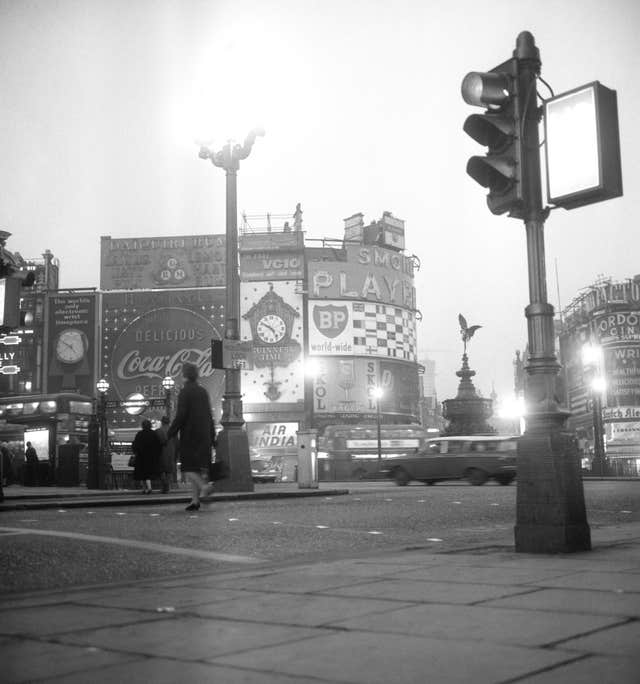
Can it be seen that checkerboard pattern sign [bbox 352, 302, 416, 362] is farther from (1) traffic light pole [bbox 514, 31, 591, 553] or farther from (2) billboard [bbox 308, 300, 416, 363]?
(1) traffic light pole [bbox 514, 31, 591, 553]

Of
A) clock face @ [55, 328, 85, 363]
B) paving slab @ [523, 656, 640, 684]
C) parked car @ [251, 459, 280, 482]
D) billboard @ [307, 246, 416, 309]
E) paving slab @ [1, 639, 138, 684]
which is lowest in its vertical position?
parked car @ [251, 459, 280, 482]

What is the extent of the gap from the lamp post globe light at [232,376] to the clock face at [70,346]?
57.1 m

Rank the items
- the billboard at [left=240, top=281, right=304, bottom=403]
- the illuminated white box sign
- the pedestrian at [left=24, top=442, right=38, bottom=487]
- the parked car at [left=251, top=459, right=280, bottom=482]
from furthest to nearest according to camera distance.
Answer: the billboard at [left=240, top=281, right=304, bottom=403], the parked car at [left=251, top=459, right=280, bottom=482], the pedestrian at [left=24, top=442, right=38, bottom=487], the illuminated white box sign

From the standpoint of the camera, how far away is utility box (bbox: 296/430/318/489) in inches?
795

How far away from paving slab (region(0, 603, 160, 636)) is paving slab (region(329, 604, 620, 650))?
0.92 meters

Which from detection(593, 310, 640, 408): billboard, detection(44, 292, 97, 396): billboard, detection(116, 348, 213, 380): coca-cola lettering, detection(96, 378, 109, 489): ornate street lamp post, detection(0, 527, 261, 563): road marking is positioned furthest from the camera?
detection(593, 310, 640, 408): billboard

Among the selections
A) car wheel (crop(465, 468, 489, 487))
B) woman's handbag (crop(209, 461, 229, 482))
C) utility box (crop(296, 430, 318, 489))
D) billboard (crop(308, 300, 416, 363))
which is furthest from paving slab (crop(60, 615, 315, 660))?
billboard (crop(308, 300, 416, 363))

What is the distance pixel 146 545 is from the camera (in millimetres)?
6984

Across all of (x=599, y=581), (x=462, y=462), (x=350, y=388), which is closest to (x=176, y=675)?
(x=599, y=581)

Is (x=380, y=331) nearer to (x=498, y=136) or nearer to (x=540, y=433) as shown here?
(x=498, y=136)

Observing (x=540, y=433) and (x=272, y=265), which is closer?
(x=540, y=433)

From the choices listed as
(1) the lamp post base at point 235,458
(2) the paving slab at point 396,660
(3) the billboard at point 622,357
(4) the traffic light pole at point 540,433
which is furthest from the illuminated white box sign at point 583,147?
(3) the billboard at point 622,357

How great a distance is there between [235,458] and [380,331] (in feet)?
192

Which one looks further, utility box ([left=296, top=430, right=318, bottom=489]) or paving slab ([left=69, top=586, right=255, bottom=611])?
utility box ([left=296, top=430, right=318, bottom=489])
